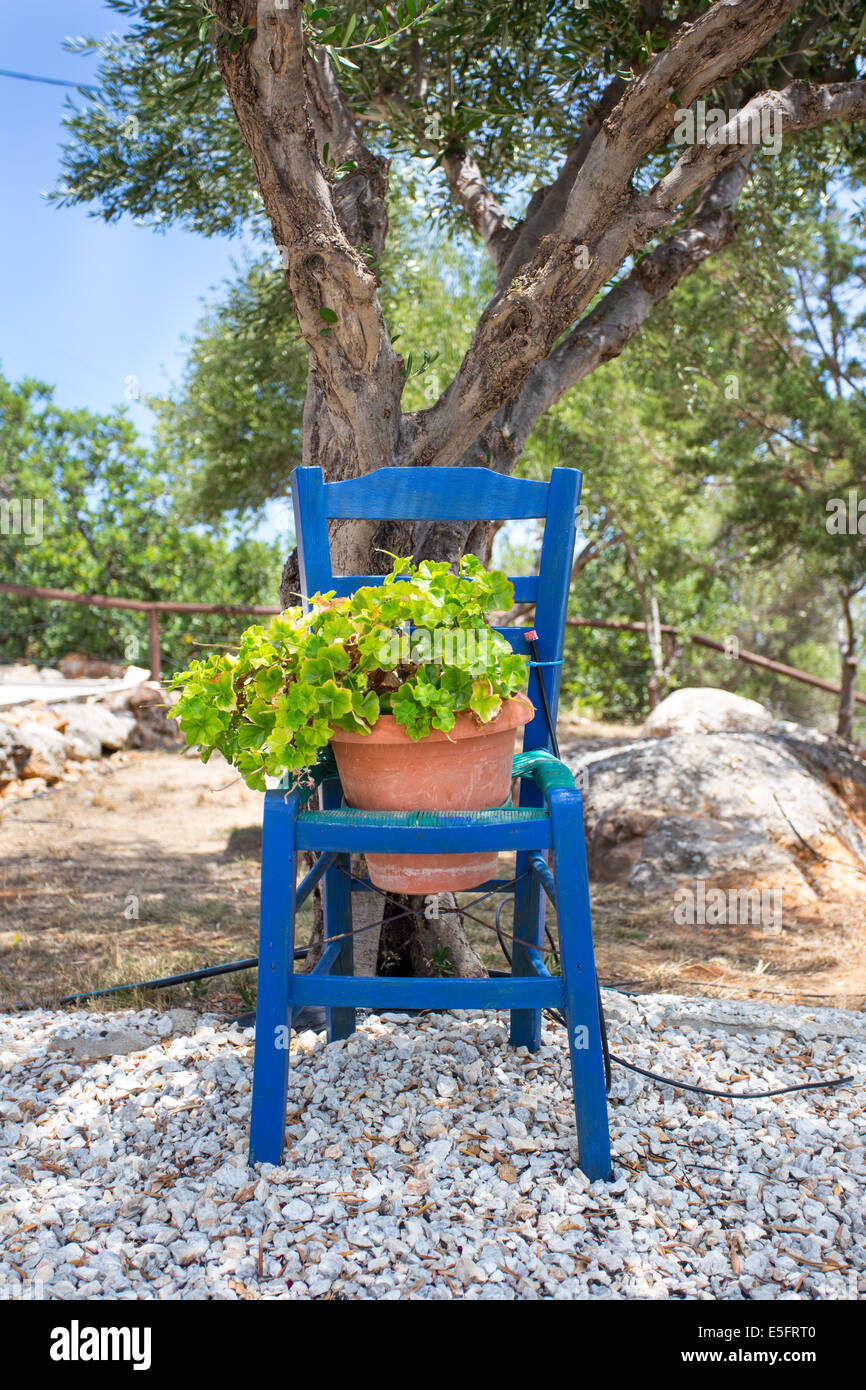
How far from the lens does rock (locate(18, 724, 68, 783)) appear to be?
19.2 feet

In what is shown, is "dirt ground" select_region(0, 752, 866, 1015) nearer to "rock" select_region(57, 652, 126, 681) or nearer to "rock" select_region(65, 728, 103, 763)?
"rock" select_region(65, 728, 103, 763)

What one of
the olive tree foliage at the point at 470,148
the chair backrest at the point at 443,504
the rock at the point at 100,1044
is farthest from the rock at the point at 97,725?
the chair backrest at the point at 443,504

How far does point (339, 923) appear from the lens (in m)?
2.18

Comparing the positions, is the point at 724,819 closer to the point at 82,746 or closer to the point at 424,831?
the point at 424,831

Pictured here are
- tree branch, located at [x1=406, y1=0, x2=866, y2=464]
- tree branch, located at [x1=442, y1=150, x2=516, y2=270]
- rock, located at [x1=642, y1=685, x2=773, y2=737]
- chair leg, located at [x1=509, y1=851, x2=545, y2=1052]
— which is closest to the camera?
chair leg, located at [x1=509, y1=851, x2=545, y2=1052]

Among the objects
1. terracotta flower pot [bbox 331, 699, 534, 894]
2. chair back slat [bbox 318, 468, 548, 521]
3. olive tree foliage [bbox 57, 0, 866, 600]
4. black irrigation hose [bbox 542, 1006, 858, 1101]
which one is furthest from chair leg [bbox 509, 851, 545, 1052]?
olive tree foliage [bbox 57, 0, 866, 600]

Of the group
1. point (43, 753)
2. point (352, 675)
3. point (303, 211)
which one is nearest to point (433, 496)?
point (352, 675)

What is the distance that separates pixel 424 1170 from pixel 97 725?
568 centimetres

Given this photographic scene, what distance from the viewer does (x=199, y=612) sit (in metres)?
8.22

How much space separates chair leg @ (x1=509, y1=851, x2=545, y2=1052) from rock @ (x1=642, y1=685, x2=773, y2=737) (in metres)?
4.11

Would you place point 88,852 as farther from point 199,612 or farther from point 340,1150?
point 199,612

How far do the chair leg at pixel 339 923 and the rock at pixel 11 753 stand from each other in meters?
4.10

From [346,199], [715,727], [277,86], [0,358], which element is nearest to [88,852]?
[346,199]
